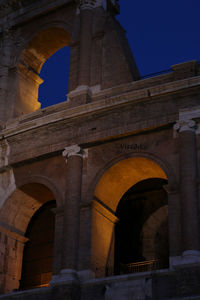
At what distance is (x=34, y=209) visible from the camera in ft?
66.8

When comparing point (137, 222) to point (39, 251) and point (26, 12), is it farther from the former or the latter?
point (26, 12)

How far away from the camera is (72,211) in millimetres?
17016

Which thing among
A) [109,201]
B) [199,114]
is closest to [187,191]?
[199,114]

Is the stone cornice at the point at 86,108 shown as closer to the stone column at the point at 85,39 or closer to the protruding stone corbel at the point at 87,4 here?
the stone column at the point at 85,39

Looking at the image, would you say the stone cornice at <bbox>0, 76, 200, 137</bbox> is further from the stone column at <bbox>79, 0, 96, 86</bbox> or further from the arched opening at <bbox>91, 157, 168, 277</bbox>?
the arched opening at <bbox>91, 157, 168, 277</bbox>

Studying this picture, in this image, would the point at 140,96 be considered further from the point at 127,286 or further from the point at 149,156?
the point at 127,286

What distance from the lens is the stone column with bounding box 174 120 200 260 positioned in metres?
14.7

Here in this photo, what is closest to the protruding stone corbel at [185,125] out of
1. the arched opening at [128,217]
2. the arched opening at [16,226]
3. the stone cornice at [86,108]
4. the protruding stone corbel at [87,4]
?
the stone cornice at [86,108]

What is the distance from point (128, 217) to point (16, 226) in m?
4.32

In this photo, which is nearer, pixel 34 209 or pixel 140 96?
pixel 140 96

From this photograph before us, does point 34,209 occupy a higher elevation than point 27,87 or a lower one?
lower

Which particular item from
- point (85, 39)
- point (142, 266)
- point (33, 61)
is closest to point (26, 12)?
point (33, 61)

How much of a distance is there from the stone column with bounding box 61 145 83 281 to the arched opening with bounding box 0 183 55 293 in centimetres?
199

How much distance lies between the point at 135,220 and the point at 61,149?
4.76 metres
